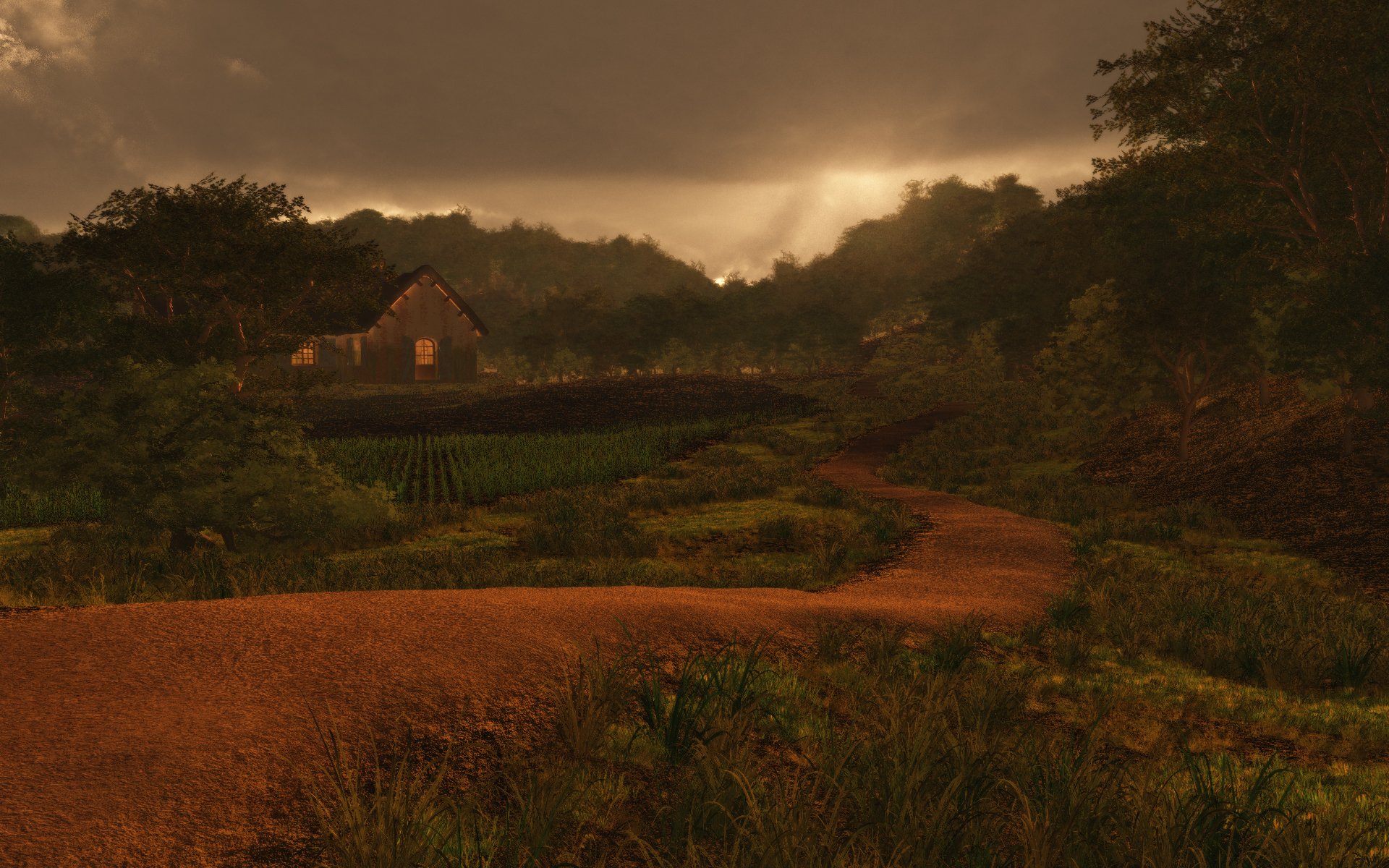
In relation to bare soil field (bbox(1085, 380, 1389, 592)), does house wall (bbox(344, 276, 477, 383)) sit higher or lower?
higher

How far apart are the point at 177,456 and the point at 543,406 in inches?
1059

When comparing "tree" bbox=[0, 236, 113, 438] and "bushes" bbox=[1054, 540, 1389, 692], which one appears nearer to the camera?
"bushes" bbox=[1054, 540, 1389, 692]

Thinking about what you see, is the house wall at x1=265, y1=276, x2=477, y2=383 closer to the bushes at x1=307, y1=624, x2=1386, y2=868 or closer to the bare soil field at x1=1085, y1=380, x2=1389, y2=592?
the bare soil field at x1=1085, y1=380, x2=1389, y2=592

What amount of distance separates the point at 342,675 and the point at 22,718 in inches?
61.6

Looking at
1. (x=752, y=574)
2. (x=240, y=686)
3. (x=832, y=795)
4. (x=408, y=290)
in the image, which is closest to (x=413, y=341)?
(x=408, y=290)

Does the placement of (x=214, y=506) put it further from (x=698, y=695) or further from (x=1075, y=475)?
(x=1075, y=475)

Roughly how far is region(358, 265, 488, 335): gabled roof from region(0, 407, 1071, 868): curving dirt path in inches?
1918

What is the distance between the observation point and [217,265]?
46.5ft

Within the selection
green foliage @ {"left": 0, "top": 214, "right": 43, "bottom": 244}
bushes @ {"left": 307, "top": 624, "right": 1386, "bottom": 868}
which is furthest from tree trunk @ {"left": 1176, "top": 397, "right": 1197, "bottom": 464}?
green foliage @ {"left": 0, "top": 214, "right": 43, "bottom": 244}

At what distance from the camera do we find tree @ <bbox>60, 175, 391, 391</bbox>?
14008mm

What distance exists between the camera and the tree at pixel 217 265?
551 inches

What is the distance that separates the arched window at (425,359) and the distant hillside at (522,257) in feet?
99.9

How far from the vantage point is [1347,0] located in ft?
48.0

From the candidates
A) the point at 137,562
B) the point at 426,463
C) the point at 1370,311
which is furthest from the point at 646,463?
the point at 1370,311
